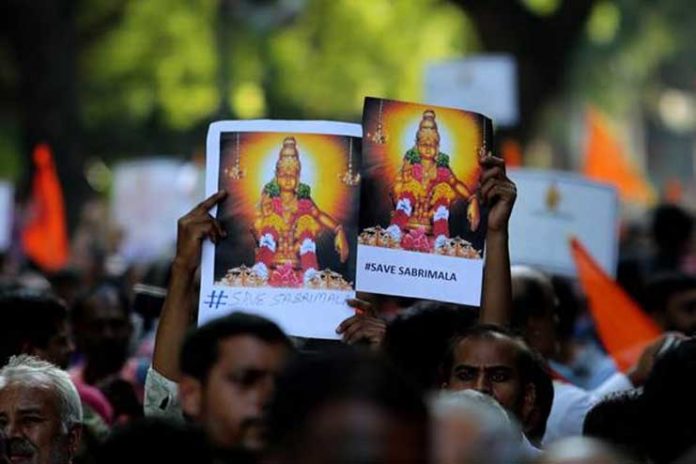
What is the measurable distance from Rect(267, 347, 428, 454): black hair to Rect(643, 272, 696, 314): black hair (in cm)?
639

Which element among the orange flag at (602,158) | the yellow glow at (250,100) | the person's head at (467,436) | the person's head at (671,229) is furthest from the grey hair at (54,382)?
the yellow glow at (250,100)

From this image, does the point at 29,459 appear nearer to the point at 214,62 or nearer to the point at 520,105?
the point at 520,105

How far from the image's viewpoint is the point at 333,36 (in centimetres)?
3988

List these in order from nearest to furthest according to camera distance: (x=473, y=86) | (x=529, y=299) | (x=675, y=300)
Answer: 1. (x=529, y=299)
2. (x=675, y=300)
3. (x=473, y=86)

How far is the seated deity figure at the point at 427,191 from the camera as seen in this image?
25.3 feet

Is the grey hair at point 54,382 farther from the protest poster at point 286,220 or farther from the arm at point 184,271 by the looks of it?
the protest poster at point 286,220

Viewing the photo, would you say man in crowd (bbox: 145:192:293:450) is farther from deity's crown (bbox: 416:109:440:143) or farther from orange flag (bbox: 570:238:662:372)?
orange flag (bbox: 570:238:662:372)

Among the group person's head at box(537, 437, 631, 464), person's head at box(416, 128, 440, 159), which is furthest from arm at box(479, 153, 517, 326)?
person's head at box(537, 437, 631, 464)

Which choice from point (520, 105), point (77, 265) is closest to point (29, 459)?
point (77, 265)

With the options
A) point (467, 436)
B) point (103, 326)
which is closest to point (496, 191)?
point (467, 436)

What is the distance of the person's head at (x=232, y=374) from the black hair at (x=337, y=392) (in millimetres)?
781

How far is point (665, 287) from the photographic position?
36.8ft

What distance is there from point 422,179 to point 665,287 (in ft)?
12.2

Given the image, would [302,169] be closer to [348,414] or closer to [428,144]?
[428,144]
